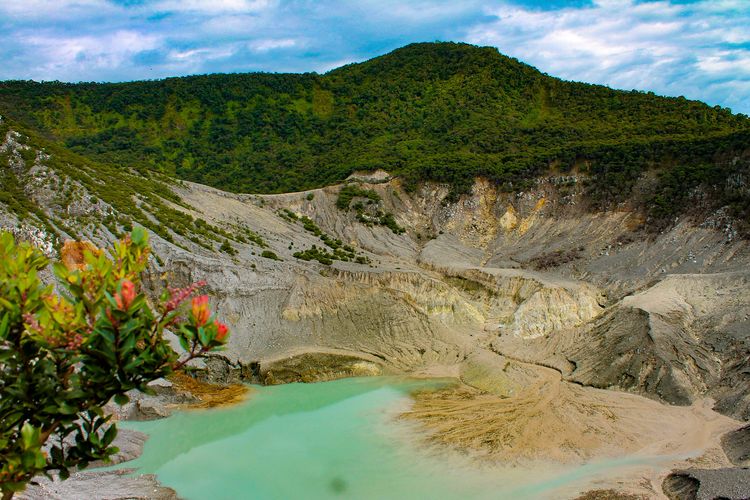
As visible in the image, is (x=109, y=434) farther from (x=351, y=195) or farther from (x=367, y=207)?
(x=351, y=195)

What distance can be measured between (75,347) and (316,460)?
68.7ft

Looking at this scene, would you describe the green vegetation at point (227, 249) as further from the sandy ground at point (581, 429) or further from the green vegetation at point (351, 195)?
the green vegetation at point (351, 195)

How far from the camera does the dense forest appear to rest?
5984 cm

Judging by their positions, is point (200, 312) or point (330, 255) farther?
point (330, 255)

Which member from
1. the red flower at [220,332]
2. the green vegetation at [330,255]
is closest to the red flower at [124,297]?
the red flower at [220,332]

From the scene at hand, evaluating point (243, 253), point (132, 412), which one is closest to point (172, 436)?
point (132, 412)

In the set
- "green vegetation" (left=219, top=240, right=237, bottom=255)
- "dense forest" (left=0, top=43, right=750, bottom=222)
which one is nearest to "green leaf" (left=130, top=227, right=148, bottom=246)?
"green vegetation" (left=219, top=240, right=237, bottom=255)

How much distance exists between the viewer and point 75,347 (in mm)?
5898

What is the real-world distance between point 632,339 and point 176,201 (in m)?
36.2

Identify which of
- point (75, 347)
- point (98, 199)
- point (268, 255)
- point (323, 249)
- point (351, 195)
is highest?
point (98, 199)

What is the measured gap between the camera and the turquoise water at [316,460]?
2291cm

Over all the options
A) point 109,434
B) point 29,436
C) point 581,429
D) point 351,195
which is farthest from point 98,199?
point 29,436

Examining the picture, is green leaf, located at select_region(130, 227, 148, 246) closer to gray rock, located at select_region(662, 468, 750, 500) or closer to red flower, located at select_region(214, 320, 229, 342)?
red flower, located at select_region(214, 320, 229, 342)

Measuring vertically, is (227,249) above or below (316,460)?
above
